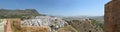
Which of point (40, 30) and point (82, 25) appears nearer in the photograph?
point (40, 30)

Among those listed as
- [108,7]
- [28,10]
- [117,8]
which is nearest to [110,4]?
[108,7]

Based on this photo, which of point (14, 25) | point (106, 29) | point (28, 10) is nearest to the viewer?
point (106, 29)

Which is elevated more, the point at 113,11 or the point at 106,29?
the point at 113,11

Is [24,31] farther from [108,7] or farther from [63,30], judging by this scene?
[63,30]

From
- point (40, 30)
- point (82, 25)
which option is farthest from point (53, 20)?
point (40, 30)

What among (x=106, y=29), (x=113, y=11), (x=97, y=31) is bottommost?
(x=97, y=31)

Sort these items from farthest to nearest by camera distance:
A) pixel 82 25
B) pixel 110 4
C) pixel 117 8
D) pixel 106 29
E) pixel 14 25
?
1. pixel 82 25
2. pixel 14 25
3. pixel 106 29
4. pixel 110 4
5. pixel 117 8
